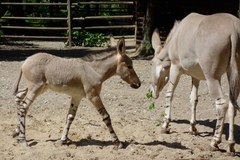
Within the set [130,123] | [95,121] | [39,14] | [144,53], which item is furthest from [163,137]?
[39,14]

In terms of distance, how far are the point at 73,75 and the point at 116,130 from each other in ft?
4.85

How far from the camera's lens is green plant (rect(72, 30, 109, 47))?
2097 cm

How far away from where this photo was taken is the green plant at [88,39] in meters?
21.0

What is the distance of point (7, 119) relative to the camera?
7.99 metres

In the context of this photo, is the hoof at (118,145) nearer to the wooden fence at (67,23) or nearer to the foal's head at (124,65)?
the foal's head at (124,65)

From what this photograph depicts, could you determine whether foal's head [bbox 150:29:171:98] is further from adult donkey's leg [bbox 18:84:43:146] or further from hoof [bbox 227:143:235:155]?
adult donkey's leg [bbox 18:84:43:146]

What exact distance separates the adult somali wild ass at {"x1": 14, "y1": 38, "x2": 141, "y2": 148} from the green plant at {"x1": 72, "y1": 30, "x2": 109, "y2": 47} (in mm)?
14316

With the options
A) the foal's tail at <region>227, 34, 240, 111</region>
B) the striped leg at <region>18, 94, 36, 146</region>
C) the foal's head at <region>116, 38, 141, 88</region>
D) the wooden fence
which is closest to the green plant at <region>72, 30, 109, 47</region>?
the wooden fence

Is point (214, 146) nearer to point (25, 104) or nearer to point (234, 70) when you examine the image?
point (234, 70)

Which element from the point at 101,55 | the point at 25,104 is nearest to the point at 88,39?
the point at 101,55

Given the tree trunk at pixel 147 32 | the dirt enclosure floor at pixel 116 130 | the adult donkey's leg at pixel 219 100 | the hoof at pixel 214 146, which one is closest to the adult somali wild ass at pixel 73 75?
the dirt enclosure floor at pixel 116 130

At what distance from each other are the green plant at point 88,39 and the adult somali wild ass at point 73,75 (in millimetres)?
14316

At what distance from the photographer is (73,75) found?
645 centimetres

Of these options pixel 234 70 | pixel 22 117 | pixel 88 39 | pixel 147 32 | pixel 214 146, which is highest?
pixel 234 70
